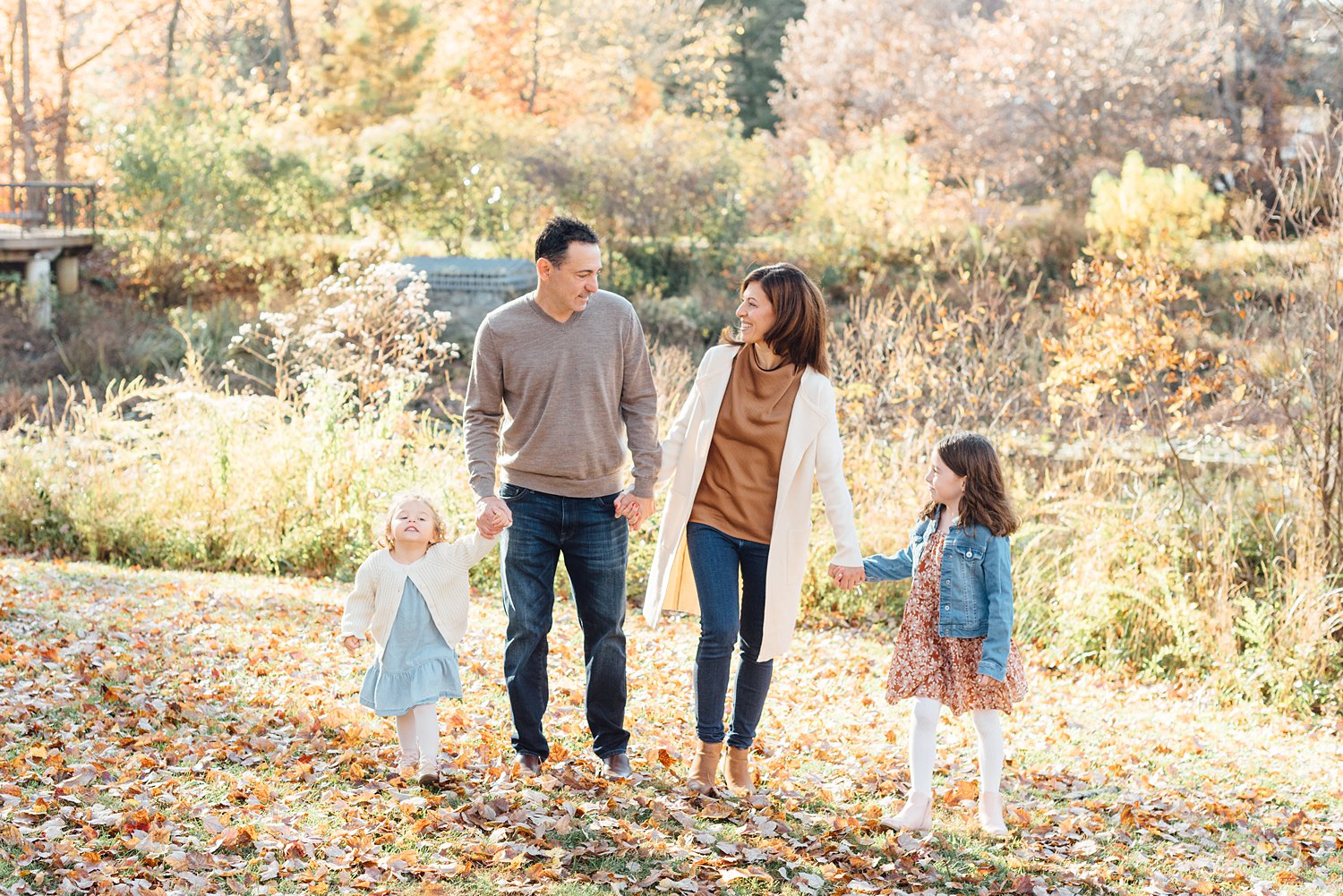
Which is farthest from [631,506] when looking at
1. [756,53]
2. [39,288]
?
[756,53]

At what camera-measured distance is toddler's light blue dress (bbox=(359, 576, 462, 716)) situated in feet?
13.4

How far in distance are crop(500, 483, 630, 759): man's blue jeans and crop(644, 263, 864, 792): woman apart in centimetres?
21

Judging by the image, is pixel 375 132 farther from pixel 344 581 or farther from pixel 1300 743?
pixel 1300 743

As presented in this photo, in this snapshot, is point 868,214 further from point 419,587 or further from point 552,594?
point 419,587

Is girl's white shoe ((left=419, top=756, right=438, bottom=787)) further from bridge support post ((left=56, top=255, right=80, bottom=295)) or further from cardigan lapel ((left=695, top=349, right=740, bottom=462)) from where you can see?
bridge support post ((left=56, top=255, right=80, bottom=295))

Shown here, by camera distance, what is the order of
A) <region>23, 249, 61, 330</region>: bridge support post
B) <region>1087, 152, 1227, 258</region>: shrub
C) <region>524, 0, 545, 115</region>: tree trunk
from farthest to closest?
<region>524, 0, 545, 115</region>: tree trunk → <region>23, 249, 61, 330</region>: bridge support post → <region>1087, 152, 1227, 258</region>: shrub

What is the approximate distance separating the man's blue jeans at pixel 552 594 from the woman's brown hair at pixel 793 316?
27.9 inches

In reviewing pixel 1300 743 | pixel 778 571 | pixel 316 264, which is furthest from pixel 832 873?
pixel 316 264

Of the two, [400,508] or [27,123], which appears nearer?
[400,508]

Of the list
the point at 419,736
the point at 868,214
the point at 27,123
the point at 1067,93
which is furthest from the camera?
the point at 27,123

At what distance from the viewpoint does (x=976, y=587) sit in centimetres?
392

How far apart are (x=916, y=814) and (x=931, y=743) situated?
0.72ft

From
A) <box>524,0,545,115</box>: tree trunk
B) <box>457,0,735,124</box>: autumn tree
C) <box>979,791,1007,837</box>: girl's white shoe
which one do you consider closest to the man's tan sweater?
<box>979,791,1007,837</box>: girl's white shoe

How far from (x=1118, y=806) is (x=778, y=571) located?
1.56m
